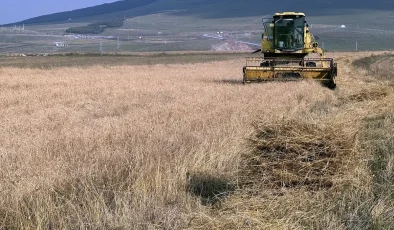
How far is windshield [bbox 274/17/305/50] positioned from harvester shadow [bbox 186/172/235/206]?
18.3m

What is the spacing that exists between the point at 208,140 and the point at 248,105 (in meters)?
4.35

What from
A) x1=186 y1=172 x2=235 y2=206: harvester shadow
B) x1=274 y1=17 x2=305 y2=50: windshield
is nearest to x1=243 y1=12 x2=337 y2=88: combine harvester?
x1=274 y1=17 x2=305 y2=50: windshield

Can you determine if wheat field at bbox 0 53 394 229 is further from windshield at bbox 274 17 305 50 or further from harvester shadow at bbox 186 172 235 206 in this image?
windshield at bbox 274 17 305 50

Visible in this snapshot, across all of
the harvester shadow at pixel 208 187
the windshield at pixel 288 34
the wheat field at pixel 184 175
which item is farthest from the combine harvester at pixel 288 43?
the harvester shadow at pixel 208 187

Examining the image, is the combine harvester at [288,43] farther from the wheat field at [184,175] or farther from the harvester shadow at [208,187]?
the harvester shadow at [208,187]

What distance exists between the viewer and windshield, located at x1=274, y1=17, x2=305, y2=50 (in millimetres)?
24016

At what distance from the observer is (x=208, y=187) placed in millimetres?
6145

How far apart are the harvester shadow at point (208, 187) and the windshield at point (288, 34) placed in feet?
60.2

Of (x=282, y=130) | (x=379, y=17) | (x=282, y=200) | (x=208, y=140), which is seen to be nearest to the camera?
(x=282, y=200)

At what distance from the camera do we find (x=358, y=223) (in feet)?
16.4

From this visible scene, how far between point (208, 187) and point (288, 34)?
1881 cm

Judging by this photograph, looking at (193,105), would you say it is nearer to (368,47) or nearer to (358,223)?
(358,223)

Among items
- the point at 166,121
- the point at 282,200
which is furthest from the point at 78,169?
the point at 166,121

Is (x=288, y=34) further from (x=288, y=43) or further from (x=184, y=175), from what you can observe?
(x=184, y=175)
